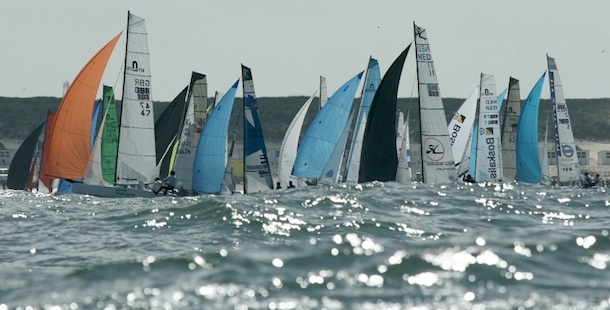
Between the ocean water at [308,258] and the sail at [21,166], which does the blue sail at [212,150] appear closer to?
the sail at [21,166]

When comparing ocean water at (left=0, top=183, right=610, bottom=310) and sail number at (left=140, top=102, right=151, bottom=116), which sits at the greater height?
sail number at (left=140, top=102, right=151, bottom=116)

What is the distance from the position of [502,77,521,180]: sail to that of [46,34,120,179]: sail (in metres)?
18.8

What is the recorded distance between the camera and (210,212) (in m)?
22.0

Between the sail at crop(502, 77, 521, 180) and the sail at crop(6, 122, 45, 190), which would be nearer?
the sail at crop(502, 77, 521, 180)

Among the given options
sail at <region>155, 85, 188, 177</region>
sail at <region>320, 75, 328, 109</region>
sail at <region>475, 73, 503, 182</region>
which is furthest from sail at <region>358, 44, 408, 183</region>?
sail at <region>320, 75, 328, 109</region>

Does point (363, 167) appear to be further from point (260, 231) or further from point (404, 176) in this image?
point (260, 231)

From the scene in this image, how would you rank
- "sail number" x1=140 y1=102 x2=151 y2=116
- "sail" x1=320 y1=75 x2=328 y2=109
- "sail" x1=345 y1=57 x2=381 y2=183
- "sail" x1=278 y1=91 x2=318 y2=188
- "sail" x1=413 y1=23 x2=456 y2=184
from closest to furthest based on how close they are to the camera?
"sail number" x1=140 y1=102 x2=151 y2=116 < "sail" x1=413 y1=23 x2=456 y2=184 < "sail" x1=345 y1=57 x2=381 y2=183 < "sail" x1=278 y1=91 x2=318 y2=188 < "sail" x1=320 y1=75 x2=328 y2=109

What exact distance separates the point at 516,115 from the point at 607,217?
1166 inches

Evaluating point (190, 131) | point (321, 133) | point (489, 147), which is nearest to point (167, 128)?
point (190, 131)

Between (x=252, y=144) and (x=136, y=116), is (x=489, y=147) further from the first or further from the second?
(x=136, y=116)

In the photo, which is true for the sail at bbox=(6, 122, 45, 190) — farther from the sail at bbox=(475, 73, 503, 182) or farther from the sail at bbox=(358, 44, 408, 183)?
the sail at bbox=(358, 44, 408, 183)

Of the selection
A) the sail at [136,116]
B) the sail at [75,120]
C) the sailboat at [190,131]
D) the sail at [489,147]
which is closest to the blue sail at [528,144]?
the sail at [489,147]

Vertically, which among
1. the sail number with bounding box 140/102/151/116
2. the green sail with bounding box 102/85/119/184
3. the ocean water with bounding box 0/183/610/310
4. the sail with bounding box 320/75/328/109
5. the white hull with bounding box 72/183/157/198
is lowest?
the white hull with bounding box 72/183/157/198

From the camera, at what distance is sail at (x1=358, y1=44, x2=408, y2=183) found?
125ft
